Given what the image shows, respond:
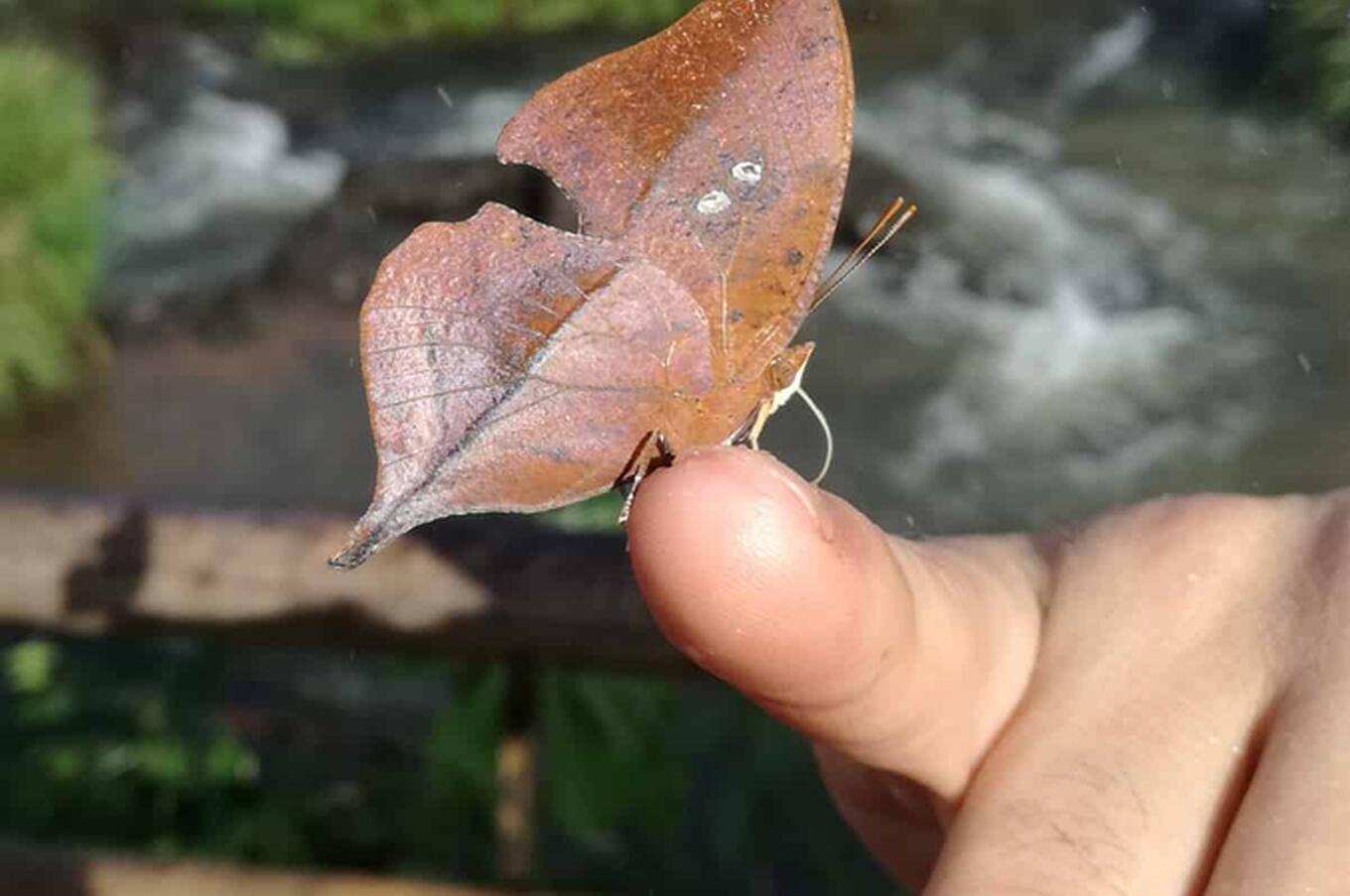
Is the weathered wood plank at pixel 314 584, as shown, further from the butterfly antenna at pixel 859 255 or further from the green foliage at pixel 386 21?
the green foliage at pixel 386 21

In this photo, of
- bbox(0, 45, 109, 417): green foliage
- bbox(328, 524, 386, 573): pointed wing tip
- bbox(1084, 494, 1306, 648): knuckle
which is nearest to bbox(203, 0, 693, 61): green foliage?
bbox(0, 45, 109, 417): green foliage

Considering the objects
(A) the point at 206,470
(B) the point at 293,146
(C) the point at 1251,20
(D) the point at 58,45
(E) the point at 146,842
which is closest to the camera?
(E) the point at 146,842

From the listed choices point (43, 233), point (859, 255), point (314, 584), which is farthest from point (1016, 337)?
point (859, 255)

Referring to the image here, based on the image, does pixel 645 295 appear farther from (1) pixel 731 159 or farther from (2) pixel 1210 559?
(2) pixel 1210 559

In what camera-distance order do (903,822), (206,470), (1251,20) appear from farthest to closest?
(206,470)
(1251,20)
(903,822)

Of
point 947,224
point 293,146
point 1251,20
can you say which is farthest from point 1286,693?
point 293,146

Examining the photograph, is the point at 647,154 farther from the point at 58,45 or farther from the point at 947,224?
the point at 58,45

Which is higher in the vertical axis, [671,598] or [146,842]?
[671,598]

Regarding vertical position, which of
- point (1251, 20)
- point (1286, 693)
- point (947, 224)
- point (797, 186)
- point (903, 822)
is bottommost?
point (947, 224)
